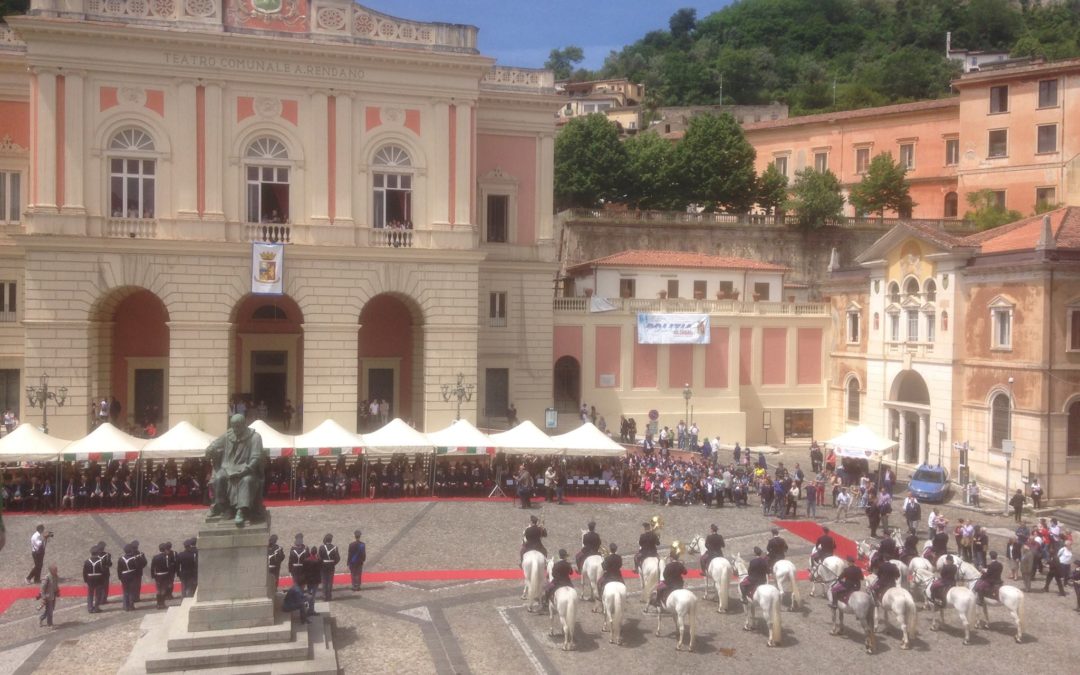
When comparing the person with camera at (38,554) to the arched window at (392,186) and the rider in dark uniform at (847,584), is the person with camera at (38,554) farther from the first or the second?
the arched window at (392,186)

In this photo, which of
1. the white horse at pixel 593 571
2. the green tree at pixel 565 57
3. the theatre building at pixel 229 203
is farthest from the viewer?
the green tree at pixel 565 57

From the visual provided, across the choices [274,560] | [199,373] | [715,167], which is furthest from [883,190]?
[274,560]

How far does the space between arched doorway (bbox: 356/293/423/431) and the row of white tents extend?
9.19 m

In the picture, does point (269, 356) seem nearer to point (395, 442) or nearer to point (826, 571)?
point (395, 442)

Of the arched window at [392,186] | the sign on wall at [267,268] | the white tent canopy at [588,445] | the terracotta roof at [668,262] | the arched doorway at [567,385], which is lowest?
the white tent canopy at [588,445]

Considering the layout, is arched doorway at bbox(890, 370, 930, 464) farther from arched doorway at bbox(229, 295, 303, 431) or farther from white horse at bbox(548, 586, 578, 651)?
white horse at bbox(548, 586, 578, 651)

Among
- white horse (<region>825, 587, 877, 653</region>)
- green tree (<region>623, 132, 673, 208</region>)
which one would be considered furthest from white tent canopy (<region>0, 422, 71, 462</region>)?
green tree (<region>623, 132, 673, 208</region>)

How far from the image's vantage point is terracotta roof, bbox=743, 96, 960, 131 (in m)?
63.7

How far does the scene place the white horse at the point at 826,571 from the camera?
1938 centimetres

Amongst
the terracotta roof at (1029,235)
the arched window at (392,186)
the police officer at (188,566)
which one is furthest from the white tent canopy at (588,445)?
the terracotta roof at (1029,235)

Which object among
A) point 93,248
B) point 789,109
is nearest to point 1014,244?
point 93,248

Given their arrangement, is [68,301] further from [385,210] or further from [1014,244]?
[1014,244]

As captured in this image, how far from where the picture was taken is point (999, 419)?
34.0m

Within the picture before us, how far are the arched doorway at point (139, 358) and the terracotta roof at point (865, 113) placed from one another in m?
48.1
